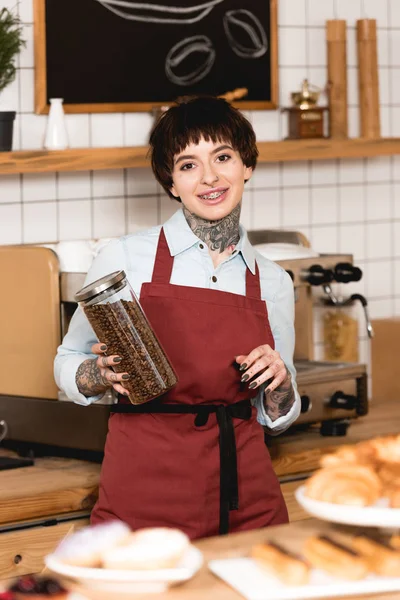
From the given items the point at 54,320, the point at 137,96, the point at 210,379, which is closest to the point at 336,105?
the point at 137,96

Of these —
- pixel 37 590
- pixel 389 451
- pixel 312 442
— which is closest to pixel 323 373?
pixel 312 442

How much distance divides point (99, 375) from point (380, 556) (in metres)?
0.73

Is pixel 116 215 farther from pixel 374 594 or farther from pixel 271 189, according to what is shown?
pixel 374 594

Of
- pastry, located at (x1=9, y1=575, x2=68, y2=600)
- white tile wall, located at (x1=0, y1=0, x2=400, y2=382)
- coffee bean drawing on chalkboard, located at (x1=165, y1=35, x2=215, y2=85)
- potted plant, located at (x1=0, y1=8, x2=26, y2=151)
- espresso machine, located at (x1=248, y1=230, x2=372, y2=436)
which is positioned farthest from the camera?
coffee bean drawing on chalkboard, located at (x1=165, y1=35, x2=215, y2=85)

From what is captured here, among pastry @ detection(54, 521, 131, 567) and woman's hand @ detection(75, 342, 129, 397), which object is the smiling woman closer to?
woman's hand @ detection(75, 342, 129, 397)

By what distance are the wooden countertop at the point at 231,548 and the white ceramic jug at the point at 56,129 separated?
1.52 m

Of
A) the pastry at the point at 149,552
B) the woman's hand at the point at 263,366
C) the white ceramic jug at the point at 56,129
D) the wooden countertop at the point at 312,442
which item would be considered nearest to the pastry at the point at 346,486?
the pastry at the point at 149,552

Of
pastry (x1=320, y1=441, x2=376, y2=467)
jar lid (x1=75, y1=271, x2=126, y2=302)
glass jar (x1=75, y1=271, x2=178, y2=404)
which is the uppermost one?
jar lid (x1=75, y1=271, x2=126, y2=302)

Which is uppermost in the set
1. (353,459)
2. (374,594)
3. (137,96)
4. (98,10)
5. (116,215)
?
(98,10)

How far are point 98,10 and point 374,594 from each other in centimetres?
209

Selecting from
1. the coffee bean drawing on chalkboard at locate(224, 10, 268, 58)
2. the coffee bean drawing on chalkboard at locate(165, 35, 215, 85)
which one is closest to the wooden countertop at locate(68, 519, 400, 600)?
the coffee bean drawing on chalkboard at locate(165, 35, 215, 85)

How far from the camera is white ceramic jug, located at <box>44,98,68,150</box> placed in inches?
116

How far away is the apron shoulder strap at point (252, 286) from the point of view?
85.4 inches

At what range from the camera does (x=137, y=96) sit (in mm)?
3154
